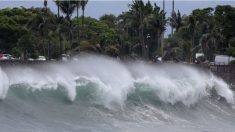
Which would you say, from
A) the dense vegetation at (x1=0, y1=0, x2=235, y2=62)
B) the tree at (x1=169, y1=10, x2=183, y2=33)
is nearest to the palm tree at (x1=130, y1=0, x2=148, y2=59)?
the dense vegetation at (x1=0, y1=0, x2=235, y2=62)

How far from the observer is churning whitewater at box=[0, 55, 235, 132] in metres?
18.9

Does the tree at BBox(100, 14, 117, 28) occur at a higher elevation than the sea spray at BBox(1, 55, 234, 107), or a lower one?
higher

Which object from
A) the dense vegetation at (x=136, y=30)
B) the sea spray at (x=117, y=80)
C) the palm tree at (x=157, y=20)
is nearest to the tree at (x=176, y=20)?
the dense vegetation at (x=136, y=30)

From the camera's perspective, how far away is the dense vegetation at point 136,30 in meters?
74.4

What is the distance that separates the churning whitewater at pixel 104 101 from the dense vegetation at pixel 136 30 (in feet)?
138

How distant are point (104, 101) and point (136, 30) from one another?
257 ft

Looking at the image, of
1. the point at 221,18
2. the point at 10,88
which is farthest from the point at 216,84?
the point at 221,18

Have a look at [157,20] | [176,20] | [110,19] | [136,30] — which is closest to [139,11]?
[157,20]

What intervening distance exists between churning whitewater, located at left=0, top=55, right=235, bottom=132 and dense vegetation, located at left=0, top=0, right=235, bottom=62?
4210 centimetres

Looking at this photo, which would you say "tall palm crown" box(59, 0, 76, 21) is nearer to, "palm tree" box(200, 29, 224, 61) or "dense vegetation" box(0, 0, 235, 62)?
"dense vegetation" box(0, 0, 235, 62)

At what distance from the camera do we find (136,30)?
330ft

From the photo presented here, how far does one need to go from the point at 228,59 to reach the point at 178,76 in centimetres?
4270

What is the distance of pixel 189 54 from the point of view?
80.8 metres

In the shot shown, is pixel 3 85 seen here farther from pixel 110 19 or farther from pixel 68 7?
pixel 110 19
